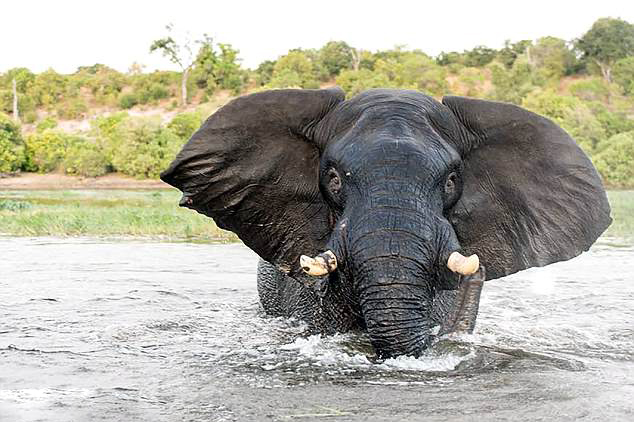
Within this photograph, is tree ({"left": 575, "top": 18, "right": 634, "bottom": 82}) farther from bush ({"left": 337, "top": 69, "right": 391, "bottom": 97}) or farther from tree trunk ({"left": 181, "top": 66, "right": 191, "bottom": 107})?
tree trunk ({"left": 181, "top": 66, "right": 191, "bottom": 107})

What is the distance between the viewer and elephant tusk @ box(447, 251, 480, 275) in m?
5.01

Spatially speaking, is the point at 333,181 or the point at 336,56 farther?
the point at 336,56

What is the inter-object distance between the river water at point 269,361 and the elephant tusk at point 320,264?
0.61 metres

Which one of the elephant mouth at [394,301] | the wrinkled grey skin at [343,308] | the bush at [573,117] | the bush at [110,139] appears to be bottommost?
the bush at [110,139]

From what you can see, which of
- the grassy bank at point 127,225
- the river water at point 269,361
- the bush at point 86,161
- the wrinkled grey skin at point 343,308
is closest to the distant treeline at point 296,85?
the bush at point 86,161

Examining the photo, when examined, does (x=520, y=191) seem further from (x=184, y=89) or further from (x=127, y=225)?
(x=184, y=89)

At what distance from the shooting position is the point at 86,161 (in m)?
48.2

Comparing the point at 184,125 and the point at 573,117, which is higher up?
the point at 573,117

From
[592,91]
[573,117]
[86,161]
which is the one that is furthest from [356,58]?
[86,161]

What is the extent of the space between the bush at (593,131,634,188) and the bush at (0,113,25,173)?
28.0m

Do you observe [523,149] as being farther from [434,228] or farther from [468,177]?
[434,228]

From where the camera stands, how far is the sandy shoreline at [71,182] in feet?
151

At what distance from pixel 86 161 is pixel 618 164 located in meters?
24.6

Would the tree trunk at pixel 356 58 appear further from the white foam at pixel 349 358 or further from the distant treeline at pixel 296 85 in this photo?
the white foam at pixel 349 358
